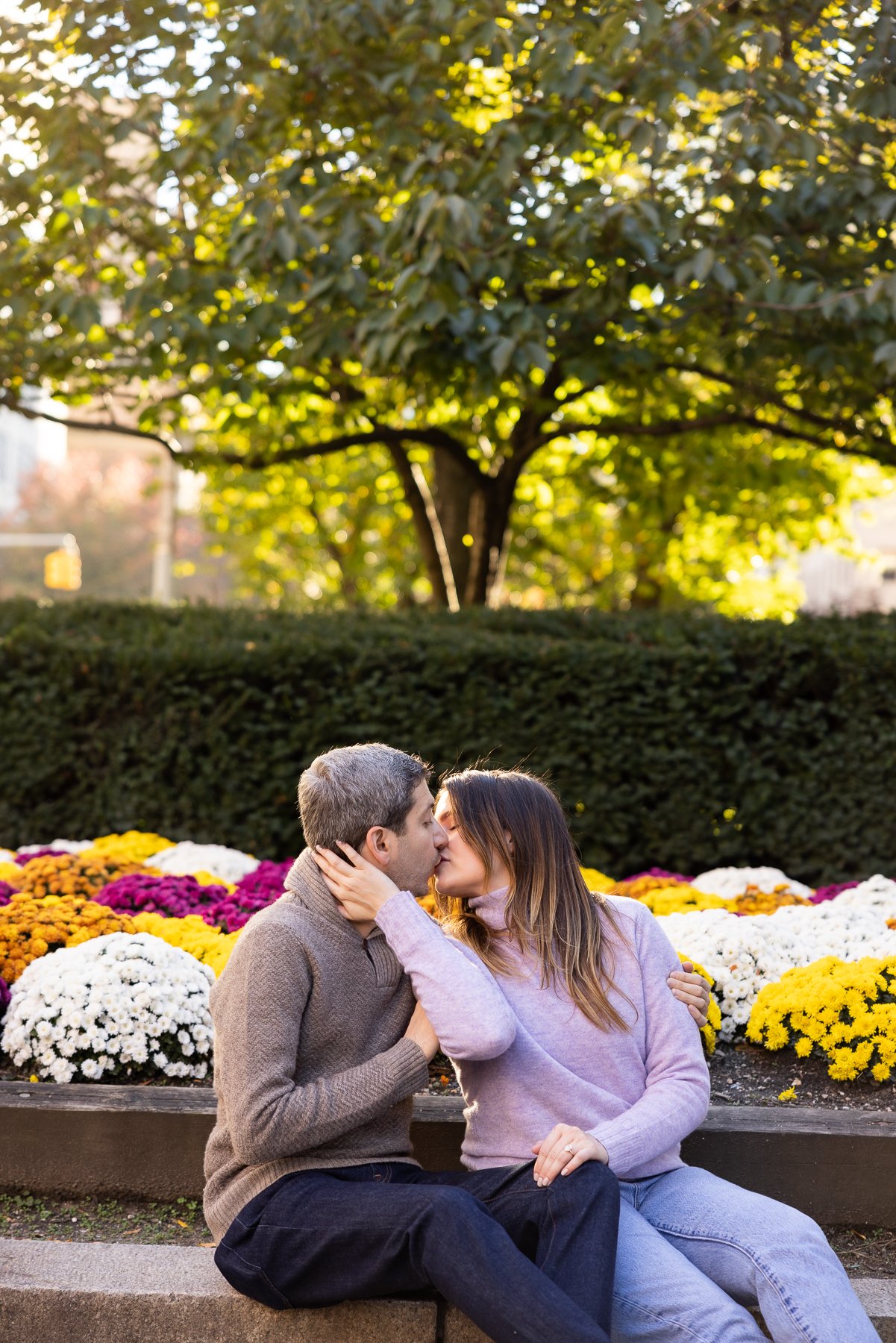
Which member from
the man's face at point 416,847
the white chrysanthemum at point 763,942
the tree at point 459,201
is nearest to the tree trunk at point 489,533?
the tree at point 459,201

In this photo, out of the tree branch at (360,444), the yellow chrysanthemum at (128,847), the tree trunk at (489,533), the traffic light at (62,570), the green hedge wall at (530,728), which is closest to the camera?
the yellow chrysanthemum at (128,847)

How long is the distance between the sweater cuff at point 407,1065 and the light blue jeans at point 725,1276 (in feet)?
1.68

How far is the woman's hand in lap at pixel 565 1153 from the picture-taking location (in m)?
2.51

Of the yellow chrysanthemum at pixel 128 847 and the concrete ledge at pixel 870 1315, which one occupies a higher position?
the yellow chrysanthemum at pixel 128 847

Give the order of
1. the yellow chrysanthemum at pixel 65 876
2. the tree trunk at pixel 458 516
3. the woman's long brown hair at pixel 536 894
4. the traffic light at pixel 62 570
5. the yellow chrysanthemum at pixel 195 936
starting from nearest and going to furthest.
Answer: the woman's long brown hair at pixel 536 894, the yellow chrysanthemum at pixel 195 936, the yellow chrysanthemum at pixel 65 876, the tree trunk at pixel 458 516, the traffic light at pixel 62 570

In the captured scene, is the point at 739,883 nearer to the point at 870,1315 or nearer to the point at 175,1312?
the point at 870,1315

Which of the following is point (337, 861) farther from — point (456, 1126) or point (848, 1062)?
point (848, 1062)

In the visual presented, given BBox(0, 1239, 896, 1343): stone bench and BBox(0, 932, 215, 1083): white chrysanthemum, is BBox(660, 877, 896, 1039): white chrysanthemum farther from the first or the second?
BBox(0, 932, 215, 1083): white chrysanthemum

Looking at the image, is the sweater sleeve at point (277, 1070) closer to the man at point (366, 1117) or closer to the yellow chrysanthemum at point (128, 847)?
the man at point (366, 1117)

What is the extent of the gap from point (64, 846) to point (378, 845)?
11.7ft

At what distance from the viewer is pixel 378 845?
262 cm

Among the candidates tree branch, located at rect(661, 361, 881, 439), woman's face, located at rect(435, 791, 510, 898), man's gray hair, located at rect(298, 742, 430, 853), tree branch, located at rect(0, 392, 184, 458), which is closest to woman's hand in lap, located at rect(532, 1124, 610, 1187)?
woman's face, located at rect(435, 791, 510, 898)

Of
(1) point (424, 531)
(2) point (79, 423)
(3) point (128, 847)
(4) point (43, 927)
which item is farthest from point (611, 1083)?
(1) point (424, 531)

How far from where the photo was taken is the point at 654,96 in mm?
5707
